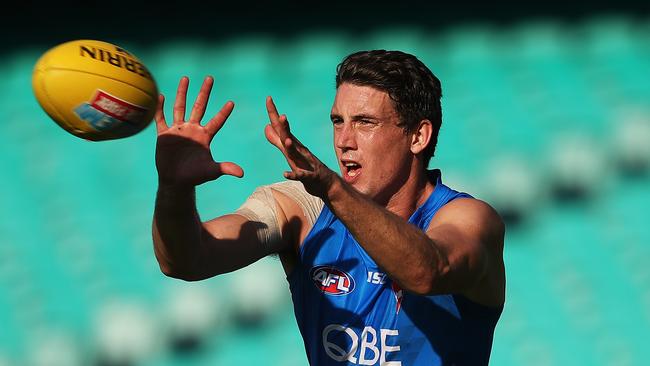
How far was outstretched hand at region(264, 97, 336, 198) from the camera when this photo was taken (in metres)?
2.93

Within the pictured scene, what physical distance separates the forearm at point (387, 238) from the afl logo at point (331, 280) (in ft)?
2.28

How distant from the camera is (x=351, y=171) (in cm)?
384

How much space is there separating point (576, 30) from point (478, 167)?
1176 mm

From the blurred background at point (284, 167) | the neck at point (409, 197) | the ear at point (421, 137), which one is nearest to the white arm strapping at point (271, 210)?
the neck at point (409, 197)

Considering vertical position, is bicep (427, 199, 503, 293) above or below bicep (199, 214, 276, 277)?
above

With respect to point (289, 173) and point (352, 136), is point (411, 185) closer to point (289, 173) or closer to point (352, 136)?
point (352, 136)

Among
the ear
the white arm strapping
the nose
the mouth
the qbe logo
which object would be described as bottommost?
the qbe logo

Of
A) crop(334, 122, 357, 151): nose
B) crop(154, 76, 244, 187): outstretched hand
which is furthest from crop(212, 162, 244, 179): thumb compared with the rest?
crop(334, 122, 357, 151): nose

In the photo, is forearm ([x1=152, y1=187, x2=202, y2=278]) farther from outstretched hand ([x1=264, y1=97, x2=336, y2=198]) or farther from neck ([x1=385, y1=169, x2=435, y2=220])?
neck ([x1=385, y1=169, x2=435, y2=220])

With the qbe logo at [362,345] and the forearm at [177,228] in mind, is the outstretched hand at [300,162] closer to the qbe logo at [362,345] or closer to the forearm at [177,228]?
the forearm at [177,228]

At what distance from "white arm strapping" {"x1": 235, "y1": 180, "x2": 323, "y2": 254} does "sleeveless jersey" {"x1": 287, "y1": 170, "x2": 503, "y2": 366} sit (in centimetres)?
8

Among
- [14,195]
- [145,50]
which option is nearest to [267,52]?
[145,50]

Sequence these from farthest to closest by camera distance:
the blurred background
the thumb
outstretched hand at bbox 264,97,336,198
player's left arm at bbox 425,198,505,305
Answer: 1. the blurred background
2. the thumb
3. player's left arm at bbox 425,198,505,305
4. outstretched hand at bbox 264,97,336,198

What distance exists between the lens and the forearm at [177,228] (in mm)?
3354
